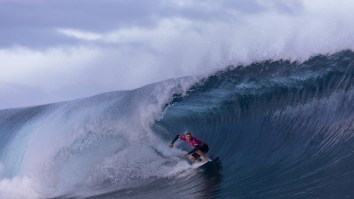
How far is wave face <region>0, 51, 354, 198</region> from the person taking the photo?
1168 cm

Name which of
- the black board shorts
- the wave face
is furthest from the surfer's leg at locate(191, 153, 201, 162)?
the wave face

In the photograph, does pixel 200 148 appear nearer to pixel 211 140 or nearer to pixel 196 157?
pixel 196 157

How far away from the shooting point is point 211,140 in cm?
1523

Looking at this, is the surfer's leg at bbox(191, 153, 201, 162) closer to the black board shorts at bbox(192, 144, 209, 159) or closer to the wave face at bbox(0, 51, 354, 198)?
the black board shorts at bbox(192, 144, 209, 159)

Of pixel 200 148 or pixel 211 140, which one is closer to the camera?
pixel 200 148

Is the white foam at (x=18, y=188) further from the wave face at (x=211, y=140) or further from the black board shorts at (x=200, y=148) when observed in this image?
the black board shorts at (x=200, y=148)

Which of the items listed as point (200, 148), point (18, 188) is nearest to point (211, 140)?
point (200, 148)

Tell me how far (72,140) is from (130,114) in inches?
65.8

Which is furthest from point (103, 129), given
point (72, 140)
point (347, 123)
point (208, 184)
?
point (347, 123)

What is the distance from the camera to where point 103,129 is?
53.6ft

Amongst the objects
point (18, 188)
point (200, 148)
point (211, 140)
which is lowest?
point (200, 148)

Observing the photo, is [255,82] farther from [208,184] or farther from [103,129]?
[208,184]

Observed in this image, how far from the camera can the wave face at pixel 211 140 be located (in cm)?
1168

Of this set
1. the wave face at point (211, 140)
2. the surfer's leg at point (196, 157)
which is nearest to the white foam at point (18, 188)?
the wave face at point (211, 140)
